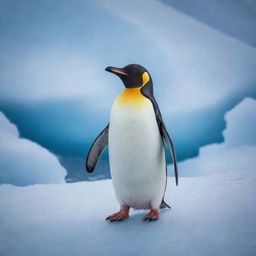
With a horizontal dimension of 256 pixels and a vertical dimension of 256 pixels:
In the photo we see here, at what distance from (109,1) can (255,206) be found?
6.86ft

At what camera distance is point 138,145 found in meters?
1.86

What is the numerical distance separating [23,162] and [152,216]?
1.60 meters

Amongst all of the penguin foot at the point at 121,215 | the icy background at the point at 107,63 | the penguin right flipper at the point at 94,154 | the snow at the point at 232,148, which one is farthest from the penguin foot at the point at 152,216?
the snow at the point at 232,148

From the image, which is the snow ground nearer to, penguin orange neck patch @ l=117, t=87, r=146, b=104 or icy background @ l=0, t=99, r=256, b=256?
icy background @ l=0, t=99, r=256, b=256

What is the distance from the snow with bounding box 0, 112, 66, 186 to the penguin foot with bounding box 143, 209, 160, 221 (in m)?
1.46

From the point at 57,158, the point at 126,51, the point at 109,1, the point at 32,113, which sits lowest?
the point at 57,158

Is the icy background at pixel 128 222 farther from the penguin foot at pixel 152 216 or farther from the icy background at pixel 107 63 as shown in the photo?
the icy background at pixel 107 63

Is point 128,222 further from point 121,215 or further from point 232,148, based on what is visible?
point 232,148

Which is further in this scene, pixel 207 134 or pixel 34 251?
pixel 207 134

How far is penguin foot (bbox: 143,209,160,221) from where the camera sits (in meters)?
1.96

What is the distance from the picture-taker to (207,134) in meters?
3.49

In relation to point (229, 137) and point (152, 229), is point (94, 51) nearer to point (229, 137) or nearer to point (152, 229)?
point (229, 137)

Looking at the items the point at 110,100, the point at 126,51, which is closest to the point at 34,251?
the point at 110,100

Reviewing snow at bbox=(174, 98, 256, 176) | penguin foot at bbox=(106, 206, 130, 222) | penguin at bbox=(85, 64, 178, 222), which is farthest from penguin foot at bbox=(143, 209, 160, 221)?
snow at bbox=(174, 98, 256, 176)
